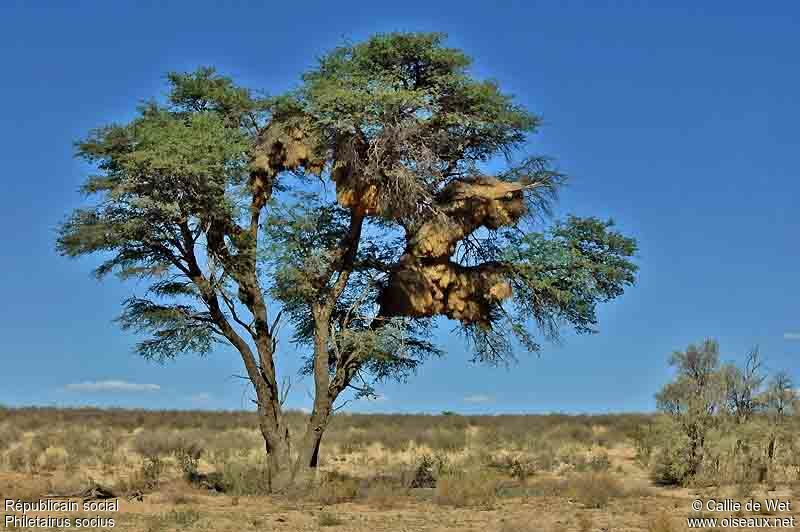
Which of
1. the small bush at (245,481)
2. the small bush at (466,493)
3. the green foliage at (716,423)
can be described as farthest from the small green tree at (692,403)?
the small bush at (245,481)

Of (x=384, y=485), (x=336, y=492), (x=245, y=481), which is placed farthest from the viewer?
(x=384, y=485)

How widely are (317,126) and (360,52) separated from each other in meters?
2.15

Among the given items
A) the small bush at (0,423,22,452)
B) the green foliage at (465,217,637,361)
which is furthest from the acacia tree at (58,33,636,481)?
the small bush at (0,423,22,452)

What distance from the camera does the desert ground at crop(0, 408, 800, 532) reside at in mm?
17688

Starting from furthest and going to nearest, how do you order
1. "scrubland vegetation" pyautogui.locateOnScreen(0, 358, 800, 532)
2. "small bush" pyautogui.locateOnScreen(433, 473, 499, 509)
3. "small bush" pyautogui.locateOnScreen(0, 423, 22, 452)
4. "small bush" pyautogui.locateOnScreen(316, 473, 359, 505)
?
"small bush" pyautogui.locateOnScreen(0, 423, 22, 452), "small bush" pyautogui.locateOnScreen(316, 473, 359, 505), "small bush" pyautogui.locateOnScreen(433, 473, 499, 509), "scrubland vegetation" pyautogui.locateOnScreen(0, 358, 800, 532)

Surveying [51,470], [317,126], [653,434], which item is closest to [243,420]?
[51,470]

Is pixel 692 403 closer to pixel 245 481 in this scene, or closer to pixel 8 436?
pixel 245 481

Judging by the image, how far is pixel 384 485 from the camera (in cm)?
2489

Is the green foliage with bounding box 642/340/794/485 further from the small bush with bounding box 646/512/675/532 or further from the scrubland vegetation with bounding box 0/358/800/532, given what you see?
the small bush with bounding box 646/512/675/532

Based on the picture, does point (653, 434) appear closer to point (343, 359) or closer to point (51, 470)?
point (343, 359)

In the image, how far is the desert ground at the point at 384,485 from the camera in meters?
17.7

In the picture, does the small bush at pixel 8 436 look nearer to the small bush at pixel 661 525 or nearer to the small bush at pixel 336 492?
the small bush at pixel 336 492

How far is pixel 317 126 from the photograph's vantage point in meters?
22.9

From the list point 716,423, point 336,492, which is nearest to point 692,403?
point 716,423
